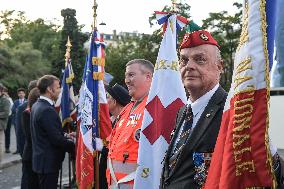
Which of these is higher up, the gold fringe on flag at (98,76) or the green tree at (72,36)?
the green tree at (72,36)

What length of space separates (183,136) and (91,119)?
3205 mm

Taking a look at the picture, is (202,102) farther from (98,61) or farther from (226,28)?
(226,28)

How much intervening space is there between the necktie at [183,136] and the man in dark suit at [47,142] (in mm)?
3169

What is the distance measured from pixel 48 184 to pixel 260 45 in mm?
4340

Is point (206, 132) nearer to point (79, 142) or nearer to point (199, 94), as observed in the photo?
point (199, 94)

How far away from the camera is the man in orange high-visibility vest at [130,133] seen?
156 inches

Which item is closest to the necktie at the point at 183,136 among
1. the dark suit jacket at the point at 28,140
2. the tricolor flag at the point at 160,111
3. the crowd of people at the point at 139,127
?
the crowd of people at the point at 139,127

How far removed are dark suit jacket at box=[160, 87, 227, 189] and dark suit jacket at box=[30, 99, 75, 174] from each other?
322cm

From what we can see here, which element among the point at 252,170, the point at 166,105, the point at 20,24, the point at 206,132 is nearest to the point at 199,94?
the point at 206,132

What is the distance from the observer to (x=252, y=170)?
5.91 feet

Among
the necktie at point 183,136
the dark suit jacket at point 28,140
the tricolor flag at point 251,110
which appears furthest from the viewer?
the dark suit jacket at point 28,140

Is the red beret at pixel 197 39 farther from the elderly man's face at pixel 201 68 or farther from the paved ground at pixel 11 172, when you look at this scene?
the paved ground at pixel 11 172

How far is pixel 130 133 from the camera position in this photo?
13.1 feet

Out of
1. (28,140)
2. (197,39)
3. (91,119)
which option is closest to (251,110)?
(197,39)
